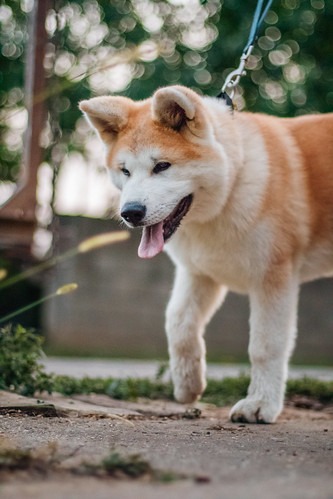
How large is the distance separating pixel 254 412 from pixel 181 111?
1.47m

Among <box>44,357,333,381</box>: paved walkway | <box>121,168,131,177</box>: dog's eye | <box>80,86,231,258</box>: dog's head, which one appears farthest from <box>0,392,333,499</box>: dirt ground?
<box>44,357,333,381</box>: paved walkway

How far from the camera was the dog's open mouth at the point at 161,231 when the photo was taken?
3.52 m

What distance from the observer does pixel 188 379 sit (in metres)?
3.94

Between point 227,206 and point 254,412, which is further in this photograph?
point 227,206

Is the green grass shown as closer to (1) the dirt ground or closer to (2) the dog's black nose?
(1) the dirt ground

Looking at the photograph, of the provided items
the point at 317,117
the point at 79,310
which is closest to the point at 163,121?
the point at 317,117

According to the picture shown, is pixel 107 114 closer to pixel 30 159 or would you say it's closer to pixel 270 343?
pixel 270 343

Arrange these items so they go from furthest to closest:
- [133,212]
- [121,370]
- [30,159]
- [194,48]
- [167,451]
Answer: [194,48] < [121,370] < [30,159] < [133,212] < [167,451]

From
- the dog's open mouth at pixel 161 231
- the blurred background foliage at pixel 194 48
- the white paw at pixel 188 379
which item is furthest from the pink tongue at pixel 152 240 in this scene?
the blurred background foliage at pixel 194 48

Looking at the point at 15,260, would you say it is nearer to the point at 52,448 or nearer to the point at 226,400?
the point at 226,400

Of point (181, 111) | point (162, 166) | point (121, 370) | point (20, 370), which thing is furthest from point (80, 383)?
point (121, 370)

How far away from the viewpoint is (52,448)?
2152 mm

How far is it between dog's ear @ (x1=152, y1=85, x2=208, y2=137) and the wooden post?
1.80 meters

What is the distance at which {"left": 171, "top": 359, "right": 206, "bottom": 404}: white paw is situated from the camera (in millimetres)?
3930
